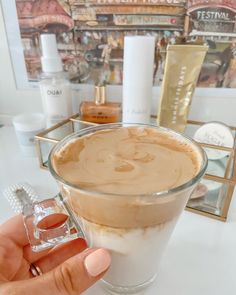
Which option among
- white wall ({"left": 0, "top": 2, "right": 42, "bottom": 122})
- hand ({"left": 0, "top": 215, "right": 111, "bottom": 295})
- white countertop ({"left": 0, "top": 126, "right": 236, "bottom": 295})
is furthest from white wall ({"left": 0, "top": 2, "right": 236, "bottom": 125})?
hand ({"left": 0, "top": 215, "right": 111, "bottom": 295})

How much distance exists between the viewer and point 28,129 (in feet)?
1.53

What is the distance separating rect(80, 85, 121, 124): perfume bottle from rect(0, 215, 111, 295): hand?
0.23 metres

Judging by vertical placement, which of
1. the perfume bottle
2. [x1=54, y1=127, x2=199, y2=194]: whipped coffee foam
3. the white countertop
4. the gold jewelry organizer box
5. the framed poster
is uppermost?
the framed poster

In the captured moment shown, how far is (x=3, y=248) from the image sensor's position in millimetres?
285

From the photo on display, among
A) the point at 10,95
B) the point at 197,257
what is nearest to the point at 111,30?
the point at 10,95

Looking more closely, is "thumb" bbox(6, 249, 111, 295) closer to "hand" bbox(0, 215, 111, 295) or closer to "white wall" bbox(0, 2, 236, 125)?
"hand" bbox(0, 215, 111, 295)

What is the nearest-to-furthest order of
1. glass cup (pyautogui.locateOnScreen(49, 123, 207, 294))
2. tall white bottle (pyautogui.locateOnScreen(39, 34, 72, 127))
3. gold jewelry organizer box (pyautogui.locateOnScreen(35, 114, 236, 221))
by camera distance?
glass cup (pyautogui.locateOnScreen(49, 123, 207, 294)), gold jewelry organizer box (pyautogui.locateOnScreen(35, 114, 236, 221)), tall white bottle (pyautogui.locateOnScreen(39, 34, 72, 127))

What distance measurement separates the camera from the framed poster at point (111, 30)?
416 millimetres

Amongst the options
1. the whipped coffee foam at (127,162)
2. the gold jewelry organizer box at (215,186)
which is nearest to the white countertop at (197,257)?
the gold jewelry organizer box at (215,186)

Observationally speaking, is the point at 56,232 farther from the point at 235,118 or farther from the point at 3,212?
the point at 235,118

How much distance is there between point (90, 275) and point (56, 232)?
0.17ft

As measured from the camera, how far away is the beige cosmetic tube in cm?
39

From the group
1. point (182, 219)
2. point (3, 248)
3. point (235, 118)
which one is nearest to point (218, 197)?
point (182, 219)

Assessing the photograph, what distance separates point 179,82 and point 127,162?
219 mm
